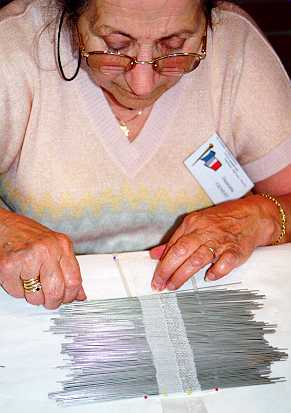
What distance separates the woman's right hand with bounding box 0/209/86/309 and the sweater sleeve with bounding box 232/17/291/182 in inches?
18.8

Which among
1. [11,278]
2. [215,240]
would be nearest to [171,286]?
[215,240]

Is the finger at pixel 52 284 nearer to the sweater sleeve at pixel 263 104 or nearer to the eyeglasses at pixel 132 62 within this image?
the eyeglasses at pixel 132 62

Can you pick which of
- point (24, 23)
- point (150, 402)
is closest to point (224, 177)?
point (24, 23)

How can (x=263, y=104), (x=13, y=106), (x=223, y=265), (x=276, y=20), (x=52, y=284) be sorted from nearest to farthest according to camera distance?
(x=52, y=284) → (x=223, y=265) → (x=13, y=106) → (x=263, y=104) → (x=276, y=20)

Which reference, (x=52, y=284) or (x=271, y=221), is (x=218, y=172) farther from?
(x=52, y=284)

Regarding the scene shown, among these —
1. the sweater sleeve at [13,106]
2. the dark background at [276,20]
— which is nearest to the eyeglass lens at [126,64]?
the sweater sleeve at [13,106]

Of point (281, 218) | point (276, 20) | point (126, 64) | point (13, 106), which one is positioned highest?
point (126, 64)

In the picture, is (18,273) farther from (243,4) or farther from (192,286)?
(243,4)

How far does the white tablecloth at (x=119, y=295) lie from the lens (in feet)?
3.43

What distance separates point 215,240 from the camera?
52.9 inches

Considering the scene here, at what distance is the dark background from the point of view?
274 centimetres

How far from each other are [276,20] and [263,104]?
133cm

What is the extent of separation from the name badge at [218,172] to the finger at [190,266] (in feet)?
0.88

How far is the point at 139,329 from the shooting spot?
3.84 feet
